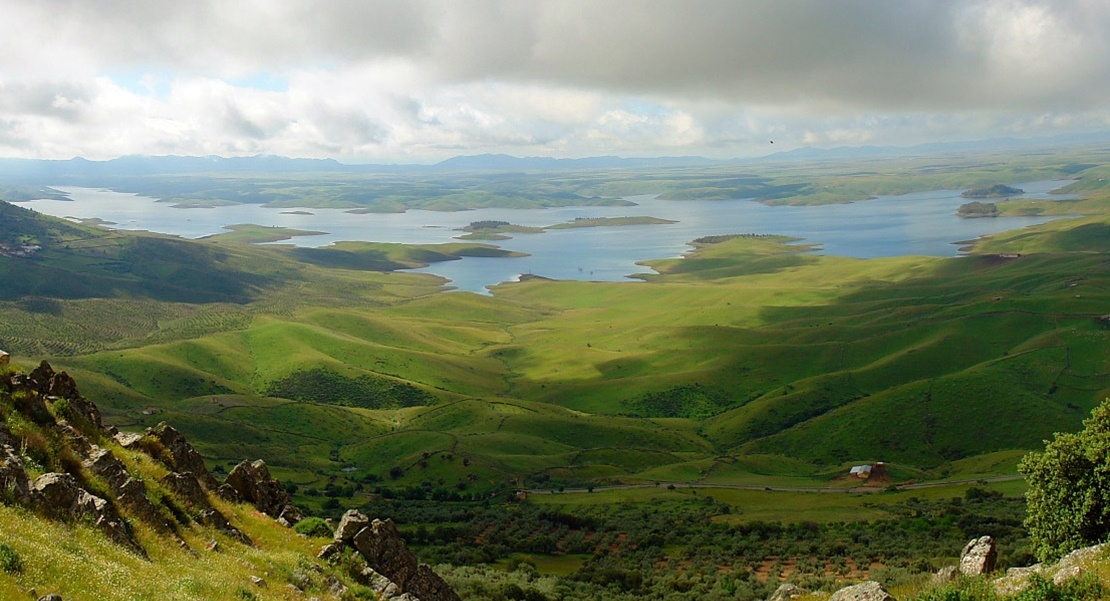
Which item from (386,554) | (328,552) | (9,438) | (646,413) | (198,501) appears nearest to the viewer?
(9,438)

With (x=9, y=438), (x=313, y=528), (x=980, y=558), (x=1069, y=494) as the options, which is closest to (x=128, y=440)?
(x=313, y=528)

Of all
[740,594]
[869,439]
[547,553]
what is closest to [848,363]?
[869,439]

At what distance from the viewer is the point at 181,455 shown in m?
25.6

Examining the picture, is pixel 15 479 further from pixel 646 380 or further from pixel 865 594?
pixel 646 380

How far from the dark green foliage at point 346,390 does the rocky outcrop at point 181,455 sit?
108m

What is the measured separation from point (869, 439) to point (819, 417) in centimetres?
1082

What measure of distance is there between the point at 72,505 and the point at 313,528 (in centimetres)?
995

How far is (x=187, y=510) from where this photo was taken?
2031 centimetres

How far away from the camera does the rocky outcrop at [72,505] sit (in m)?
15.2

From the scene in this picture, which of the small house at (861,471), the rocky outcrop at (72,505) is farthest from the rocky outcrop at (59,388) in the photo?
the small house at (861,471)

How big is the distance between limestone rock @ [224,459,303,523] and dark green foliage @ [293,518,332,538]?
68.1 inches

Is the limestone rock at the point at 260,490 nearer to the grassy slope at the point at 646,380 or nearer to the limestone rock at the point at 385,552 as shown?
the limestone rock at the point at 385,552

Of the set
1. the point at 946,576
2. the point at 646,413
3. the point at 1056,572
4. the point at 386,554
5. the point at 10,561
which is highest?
the point at 10,561

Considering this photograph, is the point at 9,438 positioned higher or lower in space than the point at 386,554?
higher
